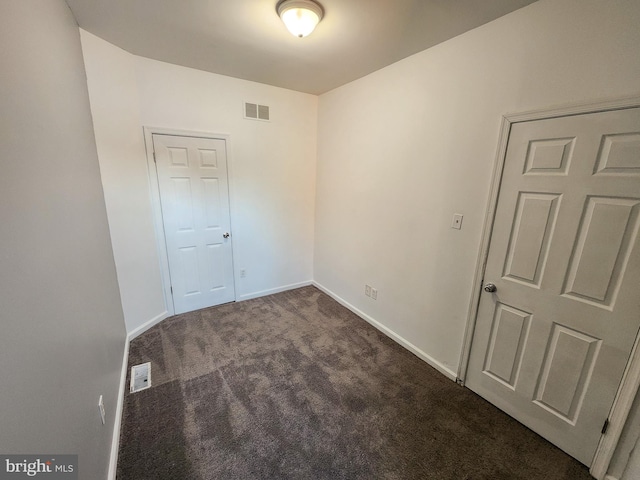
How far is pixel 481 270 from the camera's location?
6.05 ft

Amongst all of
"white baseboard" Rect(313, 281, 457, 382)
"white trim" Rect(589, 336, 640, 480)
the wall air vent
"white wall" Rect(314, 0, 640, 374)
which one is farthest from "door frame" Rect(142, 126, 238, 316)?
"white trim" Rect(589, 336, 640, 480)

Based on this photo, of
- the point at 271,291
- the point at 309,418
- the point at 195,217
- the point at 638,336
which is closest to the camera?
the point at 638,336

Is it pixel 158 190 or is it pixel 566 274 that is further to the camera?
pixel 158 190

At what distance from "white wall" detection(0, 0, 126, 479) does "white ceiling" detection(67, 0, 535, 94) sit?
1.24 ft

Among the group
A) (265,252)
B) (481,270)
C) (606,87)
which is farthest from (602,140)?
(265,252)

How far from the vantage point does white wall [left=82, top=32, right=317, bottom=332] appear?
7.27ft

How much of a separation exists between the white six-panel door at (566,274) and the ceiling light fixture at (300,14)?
1449 millimetres

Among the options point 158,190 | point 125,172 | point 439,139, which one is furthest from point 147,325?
point 439,139

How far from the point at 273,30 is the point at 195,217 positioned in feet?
6.37

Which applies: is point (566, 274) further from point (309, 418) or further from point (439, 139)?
point (309, 418)

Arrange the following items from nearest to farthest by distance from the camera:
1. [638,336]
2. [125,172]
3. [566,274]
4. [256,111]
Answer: [638,336] < [566,274] < [125,172] < [256,111]

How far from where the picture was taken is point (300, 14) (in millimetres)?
1573

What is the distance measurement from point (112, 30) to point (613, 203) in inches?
135

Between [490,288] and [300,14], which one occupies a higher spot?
[300,14]
